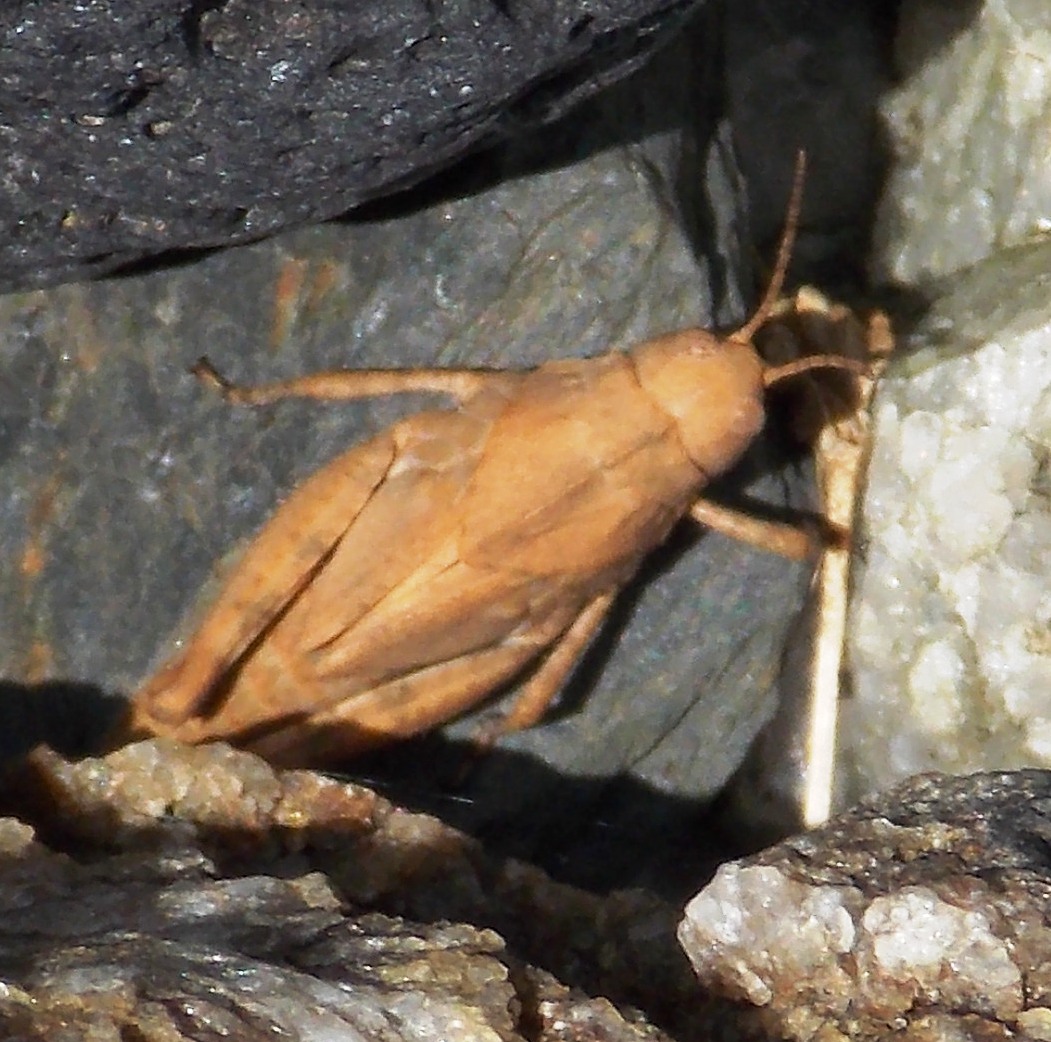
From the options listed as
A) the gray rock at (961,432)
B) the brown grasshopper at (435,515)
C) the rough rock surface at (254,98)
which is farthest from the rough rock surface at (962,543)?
the rough rock surface at (254,98)

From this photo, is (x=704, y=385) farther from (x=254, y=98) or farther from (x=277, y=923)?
(x=277, y=923)

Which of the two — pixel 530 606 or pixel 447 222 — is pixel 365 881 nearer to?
pixel 530 606

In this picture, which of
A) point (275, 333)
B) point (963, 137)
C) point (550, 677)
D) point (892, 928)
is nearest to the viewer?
point (892, 928)

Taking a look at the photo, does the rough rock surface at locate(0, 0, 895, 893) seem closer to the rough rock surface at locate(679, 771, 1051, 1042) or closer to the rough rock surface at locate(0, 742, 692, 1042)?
the rough rock surface at locate(0, 742, 692, 1042)

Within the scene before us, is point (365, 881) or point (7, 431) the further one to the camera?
point (7, 431)

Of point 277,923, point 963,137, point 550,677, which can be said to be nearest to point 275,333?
point 550,677

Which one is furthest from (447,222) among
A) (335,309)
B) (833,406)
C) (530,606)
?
(833,406)
